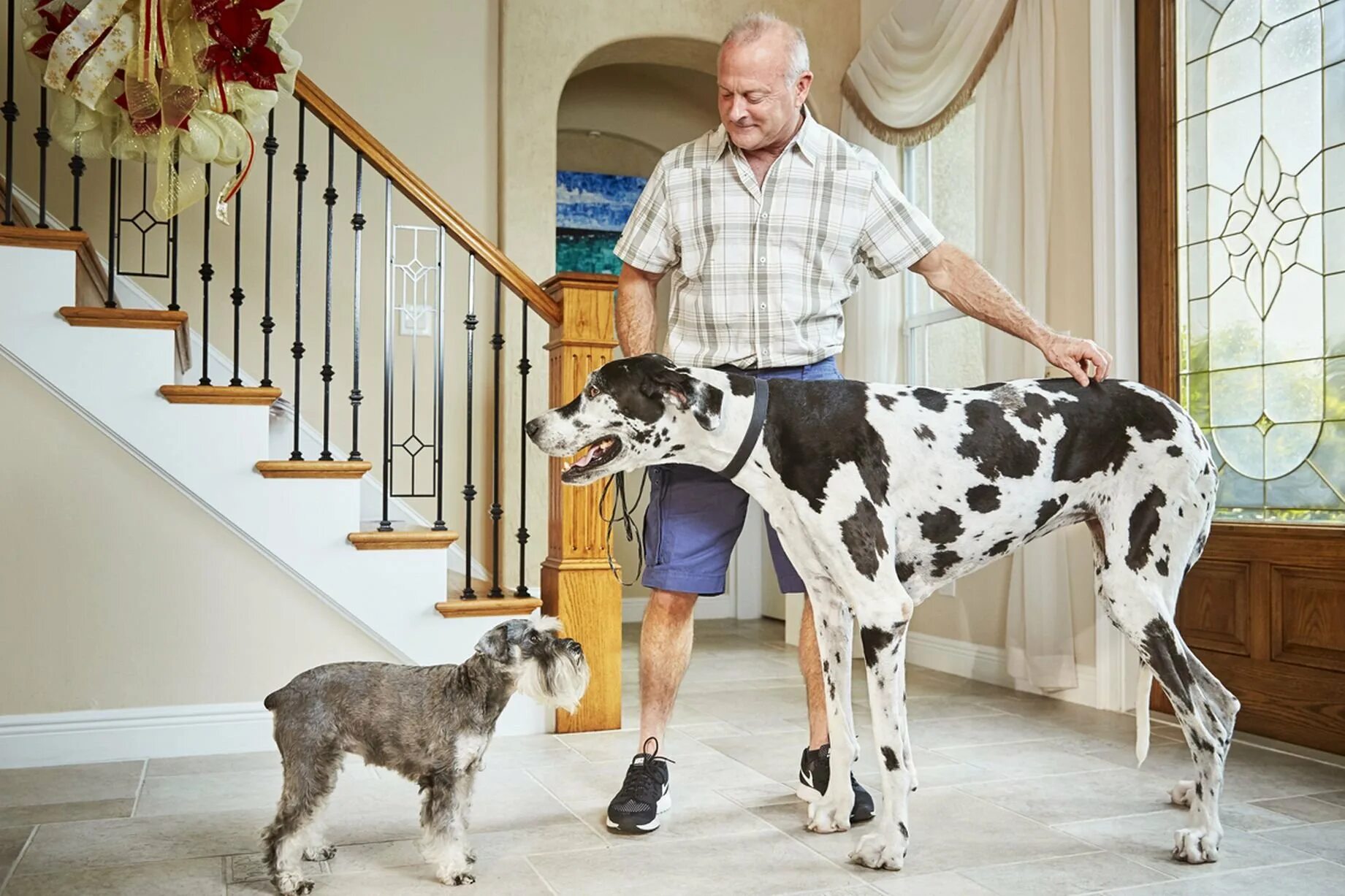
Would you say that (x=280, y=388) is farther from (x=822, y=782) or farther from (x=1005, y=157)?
(x=1005, y=157)

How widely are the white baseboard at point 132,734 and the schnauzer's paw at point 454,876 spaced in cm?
128

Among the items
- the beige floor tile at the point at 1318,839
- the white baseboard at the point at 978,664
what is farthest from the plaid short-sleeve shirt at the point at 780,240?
the white baseboard at the point at 978,664

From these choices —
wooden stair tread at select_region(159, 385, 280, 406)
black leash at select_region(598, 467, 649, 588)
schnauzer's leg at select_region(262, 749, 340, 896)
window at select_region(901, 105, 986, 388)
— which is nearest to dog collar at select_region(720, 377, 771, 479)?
black leash at select_region(598, 467, 649, 588)

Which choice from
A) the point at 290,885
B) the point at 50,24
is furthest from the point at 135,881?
the point at 50,24

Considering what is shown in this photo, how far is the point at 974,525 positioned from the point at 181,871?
1.62 metres

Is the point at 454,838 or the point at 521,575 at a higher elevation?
the point at 521,575

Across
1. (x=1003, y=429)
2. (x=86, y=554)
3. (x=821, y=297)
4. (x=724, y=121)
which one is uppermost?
(x=724, y=121)

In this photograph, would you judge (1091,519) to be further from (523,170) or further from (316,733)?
(523,170)

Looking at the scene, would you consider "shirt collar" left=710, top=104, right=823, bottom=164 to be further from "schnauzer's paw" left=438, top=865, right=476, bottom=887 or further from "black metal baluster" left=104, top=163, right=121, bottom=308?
"black metal baluster" left=104, top=163, right=121, bottom=308

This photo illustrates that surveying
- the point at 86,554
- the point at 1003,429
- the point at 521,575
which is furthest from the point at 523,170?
the point at 1003,429

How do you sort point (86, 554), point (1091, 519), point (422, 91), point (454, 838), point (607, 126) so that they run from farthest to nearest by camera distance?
1. point (607, 126)
2. point (422, 91)
3. point (86, 554)
4. point (1091, 519)
5. point (454, 838)

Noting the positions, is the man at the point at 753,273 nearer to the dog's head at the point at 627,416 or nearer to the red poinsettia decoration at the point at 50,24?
the dog's head at the point at 627,416

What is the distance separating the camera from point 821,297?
243cm

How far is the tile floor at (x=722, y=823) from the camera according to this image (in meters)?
2.00
